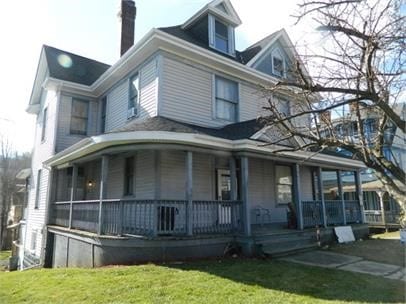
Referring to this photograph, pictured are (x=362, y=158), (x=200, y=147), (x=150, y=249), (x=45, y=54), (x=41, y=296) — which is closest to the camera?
(x=362, y=158)

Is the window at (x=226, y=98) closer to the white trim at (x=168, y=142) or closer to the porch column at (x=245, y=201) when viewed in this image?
the white trim at (x=168, y=142)

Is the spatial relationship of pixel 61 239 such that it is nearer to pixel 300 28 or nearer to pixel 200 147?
pixel 200 147

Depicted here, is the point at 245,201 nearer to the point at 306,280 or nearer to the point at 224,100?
the point at 306,280

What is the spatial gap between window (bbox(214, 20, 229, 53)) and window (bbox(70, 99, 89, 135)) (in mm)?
7081

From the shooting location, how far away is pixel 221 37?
13.9 meters

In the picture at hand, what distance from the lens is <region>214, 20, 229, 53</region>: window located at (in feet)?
44.9

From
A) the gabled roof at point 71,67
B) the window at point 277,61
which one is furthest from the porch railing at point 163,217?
the window at point 277,61

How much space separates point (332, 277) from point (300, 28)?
5446mm

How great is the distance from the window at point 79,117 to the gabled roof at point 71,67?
1.05 m

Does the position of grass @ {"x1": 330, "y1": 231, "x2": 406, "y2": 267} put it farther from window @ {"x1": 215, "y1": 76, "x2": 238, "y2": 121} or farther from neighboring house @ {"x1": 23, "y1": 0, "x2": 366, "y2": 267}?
window @ {"x1": 215, "y1": 76, "x2": 238, "y2": 121}

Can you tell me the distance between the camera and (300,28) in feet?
13.1

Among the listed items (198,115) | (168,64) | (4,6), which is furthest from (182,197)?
(4,6)

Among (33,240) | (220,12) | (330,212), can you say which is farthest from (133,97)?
(33,240)

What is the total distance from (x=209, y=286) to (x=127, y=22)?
47.6 ft
